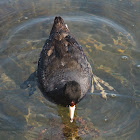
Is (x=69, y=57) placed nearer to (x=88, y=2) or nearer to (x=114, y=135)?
(x=114, y=135)

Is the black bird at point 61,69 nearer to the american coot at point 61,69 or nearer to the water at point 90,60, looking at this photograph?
the american coot at point 61,69

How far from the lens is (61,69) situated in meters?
5.99

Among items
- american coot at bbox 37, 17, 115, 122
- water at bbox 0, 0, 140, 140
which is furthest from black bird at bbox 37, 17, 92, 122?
water at bbox 0, 0, 140, 140

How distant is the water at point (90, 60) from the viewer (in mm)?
5566

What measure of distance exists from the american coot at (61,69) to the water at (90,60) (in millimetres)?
416

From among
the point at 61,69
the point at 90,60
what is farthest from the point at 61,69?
the point at 90,60

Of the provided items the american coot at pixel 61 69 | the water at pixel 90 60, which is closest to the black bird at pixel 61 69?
the american coot at pixel 61 69

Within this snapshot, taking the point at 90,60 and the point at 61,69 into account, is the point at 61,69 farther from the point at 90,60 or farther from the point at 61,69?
the point at 90,60

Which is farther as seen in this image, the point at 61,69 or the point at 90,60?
the point at 90,60

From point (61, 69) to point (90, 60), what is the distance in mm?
1724

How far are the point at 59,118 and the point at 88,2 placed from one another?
19.4 feet

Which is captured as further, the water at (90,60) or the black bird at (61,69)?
the black bird at (61,69)

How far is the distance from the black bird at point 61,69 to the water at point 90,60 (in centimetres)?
41

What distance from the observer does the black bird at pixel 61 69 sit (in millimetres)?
5762
